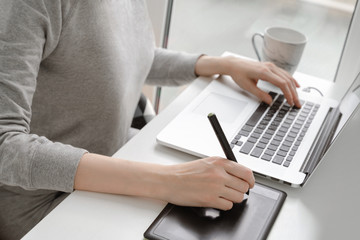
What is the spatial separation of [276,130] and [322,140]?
9cm

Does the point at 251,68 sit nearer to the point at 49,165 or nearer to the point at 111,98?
the point at 111,98

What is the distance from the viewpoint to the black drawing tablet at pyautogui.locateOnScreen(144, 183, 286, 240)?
67 centimetres

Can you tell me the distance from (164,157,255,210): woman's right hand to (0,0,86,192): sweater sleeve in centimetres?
16

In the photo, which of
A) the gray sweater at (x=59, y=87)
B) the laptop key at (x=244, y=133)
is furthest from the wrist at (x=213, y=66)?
the laptop key at (x=244, y=133)

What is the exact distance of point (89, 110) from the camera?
37.7 inches

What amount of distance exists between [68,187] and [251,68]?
55 centimetres

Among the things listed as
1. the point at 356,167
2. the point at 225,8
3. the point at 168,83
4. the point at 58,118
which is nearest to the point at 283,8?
the point at 225,8

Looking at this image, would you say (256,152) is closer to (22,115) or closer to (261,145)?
(261,145)

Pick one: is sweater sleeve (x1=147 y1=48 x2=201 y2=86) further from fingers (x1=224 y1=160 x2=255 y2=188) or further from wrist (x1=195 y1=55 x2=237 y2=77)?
fingers (x1=224 y1=160 x2=255 y2=188)

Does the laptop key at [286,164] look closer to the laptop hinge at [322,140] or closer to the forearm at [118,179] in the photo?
the laptop hinge at [322,140]

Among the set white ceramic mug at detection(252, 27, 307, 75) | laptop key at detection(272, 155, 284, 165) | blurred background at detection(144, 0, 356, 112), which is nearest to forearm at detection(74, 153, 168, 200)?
laptop key at detection(272, 155, 284, 165)

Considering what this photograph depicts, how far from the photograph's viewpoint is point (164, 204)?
74 centimetres

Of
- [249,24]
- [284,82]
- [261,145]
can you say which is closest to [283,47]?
[284,82]

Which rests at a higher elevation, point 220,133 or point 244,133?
point 220,133
